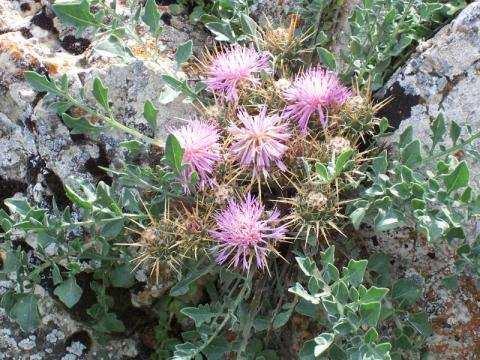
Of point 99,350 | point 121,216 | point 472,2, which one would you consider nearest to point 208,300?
point 99,350

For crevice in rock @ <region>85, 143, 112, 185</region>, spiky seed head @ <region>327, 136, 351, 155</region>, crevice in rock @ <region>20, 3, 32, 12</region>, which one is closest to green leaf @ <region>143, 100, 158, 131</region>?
crevice in rock @ <region>85, 143, 112, 185</region>

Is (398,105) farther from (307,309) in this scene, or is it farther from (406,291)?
(307,309)

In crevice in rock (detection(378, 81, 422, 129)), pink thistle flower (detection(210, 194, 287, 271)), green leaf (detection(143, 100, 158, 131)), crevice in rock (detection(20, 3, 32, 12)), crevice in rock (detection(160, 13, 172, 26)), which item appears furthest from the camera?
crevice in rock (detection(20, 3, 32, 12))

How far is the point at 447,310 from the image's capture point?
12.9 feet

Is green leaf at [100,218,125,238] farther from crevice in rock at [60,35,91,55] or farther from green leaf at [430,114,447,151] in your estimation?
green leaf at [430,114,447,151]

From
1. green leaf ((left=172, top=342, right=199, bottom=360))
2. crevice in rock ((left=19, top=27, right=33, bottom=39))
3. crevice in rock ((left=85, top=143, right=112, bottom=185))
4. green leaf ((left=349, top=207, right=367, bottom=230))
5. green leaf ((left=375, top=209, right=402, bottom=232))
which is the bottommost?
green leaf ((left=172, top=342, right=199, bottom=360))

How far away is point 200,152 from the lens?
3758 mm

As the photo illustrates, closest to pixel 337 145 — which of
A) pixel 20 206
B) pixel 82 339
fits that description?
pixel 20 206

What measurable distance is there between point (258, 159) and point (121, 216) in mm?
763

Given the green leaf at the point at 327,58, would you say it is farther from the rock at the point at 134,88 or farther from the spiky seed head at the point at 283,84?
the rock at the point at 134,88

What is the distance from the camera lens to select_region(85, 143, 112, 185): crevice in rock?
14.6ft

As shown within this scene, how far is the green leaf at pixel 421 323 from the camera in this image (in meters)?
3.78

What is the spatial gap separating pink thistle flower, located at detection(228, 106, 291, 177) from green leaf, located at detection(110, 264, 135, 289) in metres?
0.98

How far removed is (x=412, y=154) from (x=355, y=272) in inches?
27.5
